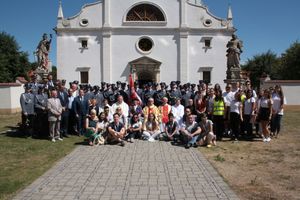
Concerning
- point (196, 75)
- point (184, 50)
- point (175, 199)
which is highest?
point (184, 50)

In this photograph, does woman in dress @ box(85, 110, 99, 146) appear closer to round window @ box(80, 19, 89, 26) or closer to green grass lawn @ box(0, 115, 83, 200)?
green grass lawn @ box(0, 115, 83, 200)

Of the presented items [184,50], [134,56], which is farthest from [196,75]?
[134,56]

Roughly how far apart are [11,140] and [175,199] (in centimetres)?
773

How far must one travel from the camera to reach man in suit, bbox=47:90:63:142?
1178 cm

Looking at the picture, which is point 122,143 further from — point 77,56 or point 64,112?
point 77,56

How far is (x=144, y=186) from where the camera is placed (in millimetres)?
6547

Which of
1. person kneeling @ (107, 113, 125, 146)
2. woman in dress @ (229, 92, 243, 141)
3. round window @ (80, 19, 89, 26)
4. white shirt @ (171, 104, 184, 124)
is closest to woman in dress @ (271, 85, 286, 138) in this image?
woman in dress @ (229, 92, 243, 141)

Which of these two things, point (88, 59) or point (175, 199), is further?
point (88, 59)

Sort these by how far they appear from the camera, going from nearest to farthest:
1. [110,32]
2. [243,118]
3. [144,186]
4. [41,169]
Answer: [144,186] < [41,169] < [243,118] < [110,32]

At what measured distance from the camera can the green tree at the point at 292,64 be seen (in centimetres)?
4766

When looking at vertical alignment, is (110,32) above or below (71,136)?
above

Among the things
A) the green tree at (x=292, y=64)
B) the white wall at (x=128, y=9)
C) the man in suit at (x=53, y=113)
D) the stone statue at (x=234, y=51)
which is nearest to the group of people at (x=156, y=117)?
the man in suit at (x=53, y=113)

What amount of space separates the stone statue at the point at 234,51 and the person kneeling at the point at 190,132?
9.29 metres

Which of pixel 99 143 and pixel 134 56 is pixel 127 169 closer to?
pixel 99 143
